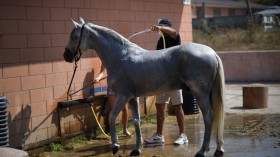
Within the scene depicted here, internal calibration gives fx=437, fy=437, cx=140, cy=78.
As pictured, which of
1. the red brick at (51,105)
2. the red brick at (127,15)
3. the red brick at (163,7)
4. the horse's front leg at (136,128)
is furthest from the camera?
the red brick at (163,7)

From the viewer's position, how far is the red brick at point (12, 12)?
641 centimetres

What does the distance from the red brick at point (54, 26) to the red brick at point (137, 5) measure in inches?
83.6

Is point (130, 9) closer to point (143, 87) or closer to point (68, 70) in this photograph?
point (68, 70)

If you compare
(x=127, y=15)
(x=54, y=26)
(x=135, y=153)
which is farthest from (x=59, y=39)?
(x=135, y=153)

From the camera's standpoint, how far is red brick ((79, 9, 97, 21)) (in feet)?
25.9

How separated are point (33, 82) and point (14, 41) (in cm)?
75

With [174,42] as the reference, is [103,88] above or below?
below

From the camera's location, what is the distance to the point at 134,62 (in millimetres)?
6289

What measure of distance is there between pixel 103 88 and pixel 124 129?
96 centimetres

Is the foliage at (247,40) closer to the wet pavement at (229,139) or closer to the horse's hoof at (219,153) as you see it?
the wet pavement at (229,139)

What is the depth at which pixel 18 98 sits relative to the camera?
22.0 feet

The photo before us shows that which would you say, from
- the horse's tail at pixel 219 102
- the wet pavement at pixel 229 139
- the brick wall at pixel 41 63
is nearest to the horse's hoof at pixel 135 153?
the wet pavement at pixel 229 139

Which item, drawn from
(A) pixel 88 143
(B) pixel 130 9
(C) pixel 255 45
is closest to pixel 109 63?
(A) pixel 88 143

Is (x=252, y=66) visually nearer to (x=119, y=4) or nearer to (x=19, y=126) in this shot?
(x=119, y=4)
